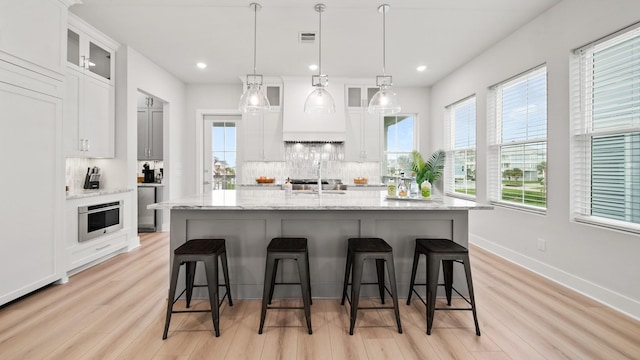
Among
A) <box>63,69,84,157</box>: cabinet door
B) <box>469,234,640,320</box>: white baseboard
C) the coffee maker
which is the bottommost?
<box>469,234,640,320</box>: white baseboard

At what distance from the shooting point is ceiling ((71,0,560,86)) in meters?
3.16

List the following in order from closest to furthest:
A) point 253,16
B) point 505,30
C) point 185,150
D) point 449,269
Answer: point 449,269, point 253,16, point 505,30, point 185,150

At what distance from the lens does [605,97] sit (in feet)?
8.86

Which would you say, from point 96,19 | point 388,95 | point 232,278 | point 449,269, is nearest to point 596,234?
point 449,269

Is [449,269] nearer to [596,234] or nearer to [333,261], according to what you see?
[333,261]

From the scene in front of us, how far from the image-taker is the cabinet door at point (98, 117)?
3.68 metres

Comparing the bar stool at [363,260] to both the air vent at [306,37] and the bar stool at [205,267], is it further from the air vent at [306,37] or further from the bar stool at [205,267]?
the air vent at [306,37]

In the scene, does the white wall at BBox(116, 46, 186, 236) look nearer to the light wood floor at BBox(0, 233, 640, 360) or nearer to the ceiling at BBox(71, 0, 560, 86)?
the ceiling at BBox(71, 0, 560, 86)

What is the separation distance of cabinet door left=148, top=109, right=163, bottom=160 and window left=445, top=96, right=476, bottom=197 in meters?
5.30

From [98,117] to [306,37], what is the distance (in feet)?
9.38

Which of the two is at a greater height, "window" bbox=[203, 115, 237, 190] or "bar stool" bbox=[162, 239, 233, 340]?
"window" bbox=[203, 115, 237, 190]

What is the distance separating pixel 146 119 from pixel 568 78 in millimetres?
6137

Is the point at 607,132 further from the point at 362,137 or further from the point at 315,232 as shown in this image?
the point at 362,137

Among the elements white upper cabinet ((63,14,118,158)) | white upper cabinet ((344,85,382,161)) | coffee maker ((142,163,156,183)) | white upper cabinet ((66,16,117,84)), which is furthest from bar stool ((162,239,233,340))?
white upper cabinet ((344,85,382,161))
